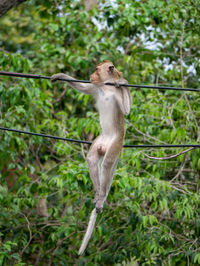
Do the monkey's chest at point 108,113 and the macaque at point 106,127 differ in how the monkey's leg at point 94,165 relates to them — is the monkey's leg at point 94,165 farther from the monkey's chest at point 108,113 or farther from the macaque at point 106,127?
the monkey's chest at point 108,113

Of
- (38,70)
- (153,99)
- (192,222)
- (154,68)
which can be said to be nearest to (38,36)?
(38,70)

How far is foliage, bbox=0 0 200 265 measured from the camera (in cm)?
706

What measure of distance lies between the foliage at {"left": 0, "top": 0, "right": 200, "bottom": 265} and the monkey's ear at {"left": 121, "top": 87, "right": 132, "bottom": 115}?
59.8 inches

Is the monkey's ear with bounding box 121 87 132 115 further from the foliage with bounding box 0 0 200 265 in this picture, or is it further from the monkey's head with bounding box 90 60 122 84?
the foliage with bounding box 0 0 200 265

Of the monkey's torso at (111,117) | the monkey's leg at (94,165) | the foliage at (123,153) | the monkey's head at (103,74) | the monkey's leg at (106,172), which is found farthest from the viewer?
the foliage at (123,153)

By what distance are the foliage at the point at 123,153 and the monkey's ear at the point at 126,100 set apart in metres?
1.52

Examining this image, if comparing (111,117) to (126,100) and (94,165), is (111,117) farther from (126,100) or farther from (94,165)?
(94,165)

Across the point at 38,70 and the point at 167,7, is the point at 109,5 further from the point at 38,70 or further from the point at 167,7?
the point at 38,70

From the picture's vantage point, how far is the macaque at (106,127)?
17.1 feet

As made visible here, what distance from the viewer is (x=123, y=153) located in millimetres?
7543

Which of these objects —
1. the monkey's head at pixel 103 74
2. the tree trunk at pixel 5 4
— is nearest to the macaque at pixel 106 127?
the monkey's head at pixel 103 74

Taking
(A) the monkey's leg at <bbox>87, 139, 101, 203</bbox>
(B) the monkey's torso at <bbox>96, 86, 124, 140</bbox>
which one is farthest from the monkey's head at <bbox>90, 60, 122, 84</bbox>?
(A) the monkey's leg at <bbox>87, 139, 101, 203</bbox>

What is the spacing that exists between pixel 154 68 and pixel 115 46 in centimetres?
96

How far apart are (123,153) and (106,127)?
2136 mm
